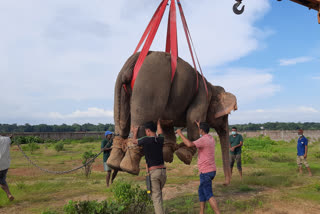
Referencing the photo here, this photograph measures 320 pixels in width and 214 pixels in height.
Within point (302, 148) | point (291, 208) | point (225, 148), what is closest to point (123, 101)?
point (225, 148)

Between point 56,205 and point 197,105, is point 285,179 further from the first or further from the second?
point 56,205

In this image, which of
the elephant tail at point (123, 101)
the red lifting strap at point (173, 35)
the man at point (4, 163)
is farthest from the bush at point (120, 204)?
the man at point (4, 163)

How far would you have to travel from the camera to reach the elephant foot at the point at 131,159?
14.0ft

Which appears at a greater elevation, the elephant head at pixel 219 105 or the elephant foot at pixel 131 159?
the elephant head at pixel 219 105

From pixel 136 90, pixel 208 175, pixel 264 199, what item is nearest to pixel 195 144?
pixel 208 175

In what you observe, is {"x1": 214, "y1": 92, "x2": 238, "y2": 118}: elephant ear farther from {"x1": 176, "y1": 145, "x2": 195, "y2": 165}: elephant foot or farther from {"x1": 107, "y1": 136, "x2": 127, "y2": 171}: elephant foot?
{"x1": 107, "y1": 136, "x2": 127, "y2": 171}: elephant foot

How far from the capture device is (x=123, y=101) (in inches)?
186

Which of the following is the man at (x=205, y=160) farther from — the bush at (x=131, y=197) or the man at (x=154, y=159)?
the bush at (x=131, y=197)

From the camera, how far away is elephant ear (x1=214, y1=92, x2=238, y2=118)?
5.63 meters

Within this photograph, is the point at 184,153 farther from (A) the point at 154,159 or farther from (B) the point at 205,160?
(A) the point at 154,159

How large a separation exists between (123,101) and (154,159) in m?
1.14

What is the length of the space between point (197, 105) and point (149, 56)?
1.21 m

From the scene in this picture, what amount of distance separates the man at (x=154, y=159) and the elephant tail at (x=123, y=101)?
542 millimetres

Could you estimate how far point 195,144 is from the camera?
468 centimetres
